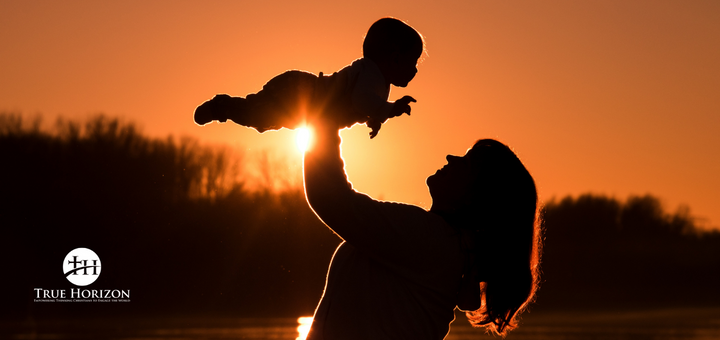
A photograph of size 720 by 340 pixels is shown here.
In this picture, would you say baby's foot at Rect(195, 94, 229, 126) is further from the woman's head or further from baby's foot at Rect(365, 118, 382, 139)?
the woman's head

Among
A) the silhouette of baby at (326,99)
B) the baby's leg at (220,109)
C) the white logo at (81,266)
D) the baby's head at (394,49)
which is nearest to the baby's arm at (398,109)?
the silhouette of baby at (326,99)

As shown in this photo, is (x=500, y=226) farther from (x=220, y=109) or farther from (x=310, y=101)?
(x=220, y=109)

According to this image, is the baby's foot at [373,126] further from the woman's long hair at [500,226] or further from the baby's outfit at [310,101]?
the woman's long hair at [500,226]

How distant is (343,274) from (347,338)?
222mm

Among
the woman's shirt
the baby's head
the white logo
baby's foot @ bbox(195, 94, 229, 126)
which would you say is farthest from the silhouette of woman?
the white logo

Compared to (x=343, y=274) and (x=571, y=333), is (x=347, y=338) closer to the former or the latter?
(x=343, y=274)

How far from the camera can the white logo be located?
3866cm

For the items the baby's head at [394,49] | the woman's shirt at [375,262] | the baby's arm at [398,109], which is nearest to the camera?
the woman's shirt at [375,262]

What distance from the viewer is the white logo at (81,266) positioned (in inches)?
1522

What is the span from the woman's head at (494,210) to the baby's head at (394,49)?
0.44 m

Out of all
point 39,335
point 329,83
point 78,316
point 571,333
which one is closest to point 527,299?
point 329,83

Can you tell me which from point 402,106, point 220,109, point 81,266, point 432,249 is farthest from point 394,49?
point 81,266

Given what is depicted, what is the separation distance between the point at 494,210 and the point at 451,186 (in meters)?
0.19

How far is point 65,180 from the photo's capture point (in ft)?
132
